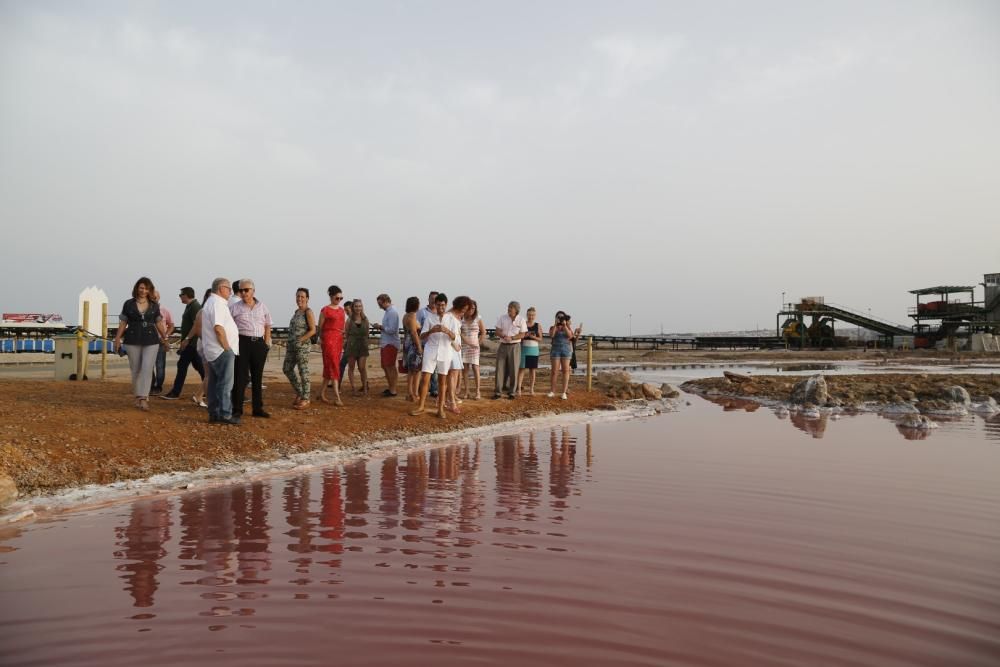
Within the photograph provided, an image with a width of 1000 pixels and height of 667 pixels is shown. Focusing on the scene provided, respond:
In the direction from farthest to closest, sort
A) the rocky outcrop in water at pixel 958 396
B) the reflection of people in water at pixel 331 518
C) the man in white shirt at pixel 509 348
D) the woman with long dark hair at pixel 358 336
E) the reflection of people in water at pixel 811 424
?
the rocky outcrop in water at pixel 958 396 → the man in white shirt at pixel 509 348 → the woman with long dark hair at pixel 358 336 → the reflection of people in water at pixel 811 424 → the reflection of people in water at pixel 331 518

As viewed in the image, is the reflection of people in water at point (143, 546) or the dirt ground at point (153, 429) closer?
the reflection of people in water at point (143, 546)

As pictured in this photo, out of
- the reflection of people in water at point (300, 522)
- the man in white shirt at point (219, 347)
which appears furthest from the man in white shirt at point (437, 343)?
the reflection of people in water at point (300, 522)

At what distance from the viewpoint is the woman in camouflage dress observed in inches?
376

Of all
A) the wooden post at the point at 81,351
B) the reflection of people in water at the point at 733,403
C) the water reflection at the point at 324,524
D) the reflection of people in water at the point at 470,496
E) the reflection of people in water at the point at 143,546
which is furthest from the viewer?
the reflection of people in water at the point at 733,403

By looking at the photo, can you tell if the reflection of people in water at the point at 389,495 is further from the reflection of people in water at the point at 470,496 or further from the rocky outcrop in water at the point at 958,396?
the rocky outcrop in water at the point at 958,396

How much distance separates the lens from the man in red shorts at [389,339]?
38.0 feet

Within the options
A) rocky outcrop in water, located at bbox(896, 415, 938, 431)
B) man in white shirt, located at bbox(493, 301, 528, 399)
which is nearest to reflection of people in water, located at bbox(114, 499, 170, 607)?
man in white shirt, located at bbox(493, 301, 528, 399)

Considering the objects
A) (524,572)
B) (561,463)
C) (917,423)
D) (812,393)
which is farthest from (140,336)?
(812,393)

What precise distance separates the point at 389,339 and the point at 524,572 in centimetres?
830

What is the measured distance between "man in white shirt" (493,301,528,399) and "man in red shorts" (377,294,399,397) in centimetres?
208

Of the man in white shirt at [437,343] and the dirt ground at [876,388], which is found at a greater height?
the man in white shirt at [437,343]

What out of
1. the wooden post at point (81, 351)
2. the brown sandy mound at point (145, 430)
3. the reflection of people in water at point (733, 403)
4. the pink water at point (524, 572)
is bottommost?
the pink water at point (524, 572)

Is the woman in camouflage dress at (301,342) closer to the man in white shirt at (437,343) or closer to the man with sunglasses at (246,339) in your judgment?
the man with sunglasses at (246,339)

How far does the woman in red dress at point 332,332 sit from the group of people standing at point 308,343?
0.05 ft
